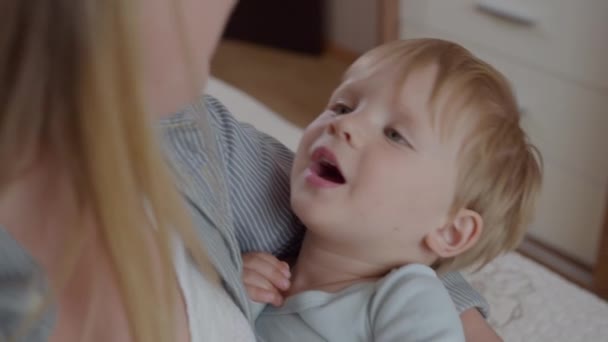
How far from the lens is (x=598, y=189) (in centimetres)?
158

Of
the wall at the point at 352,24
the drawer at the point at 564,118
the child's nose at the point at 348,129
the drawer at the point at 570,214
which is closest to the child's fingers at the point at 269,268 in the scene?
the child's nose at the point at 348,129

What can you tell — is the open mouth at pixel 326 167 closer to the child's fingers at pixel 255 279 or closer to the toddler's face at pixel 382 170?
the toddler's face at pixel 382 170

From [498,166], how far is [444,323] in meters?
0.16

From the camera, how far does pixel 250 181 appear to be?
31.8 inches

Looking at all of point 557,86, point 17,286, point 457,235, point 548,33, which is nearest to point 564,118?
point 557,86

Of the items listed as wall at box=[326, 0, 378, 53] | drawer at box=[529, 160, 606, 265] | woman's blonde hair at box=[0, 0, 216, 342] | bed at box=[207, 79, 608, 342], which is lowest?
drawer at box=[529, 160, 606, 265]

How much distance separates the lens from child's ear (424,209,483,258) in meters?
0.79

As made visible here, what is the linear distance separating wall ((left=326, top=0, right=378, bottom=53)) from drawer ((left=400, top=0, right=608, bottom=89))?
0.78 meters

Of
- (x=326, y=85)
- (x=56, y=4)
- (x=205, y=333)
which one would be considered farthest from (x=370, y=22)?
(x=56, y=4)

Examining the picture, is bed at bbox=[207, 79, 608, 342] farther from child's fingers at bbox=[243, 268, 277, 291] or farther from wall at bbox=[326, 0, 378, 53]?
wall at bbox=[326, 0, 378, 53]

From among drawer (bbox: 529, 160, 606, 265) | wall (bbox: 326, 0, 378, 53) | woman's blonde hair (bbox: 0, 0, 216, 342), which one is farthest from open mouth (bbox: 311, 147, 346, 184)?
wall (bbox: 326, 0, 378, 53)

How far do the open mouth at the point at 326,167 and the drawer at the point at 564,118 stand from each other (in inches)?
31.9

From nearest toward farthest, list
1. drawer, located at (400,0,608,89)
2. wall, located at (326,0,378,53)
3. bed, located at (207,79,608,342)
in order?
bed, located at (207,79,608,342), drawer, located at (400,0,608,89), wall, located at (326,0,378,53)

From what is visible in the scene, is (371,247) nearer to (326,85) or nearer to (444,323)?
(444,323)
